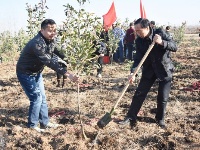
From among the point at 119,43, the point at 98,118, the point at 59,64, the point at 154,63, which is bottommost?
the point at 98,118

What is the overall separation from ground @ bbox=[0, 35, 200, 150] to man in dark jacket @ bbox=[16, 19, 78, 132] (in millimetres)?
334

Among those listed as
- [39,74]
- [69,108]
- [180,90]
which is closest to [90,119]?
[69,108]

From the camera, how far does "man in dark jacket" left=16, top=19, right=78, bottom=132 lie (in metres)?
4.55

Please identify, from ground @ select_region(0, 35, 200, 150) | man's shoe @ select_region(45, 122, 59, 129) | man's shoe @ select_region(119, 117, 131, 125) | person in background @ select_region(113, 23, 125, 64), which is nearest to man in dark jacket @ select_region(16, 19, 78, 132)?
man's shoe @ select_region(45, 122, 59, 129)

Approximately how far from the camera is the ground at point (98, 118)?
4523 mm

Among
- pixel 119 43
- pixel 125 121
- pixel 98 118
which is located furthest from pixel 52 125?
pixel 119 43

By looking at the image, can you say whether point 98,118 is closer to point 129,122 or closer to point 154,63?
point 129,122

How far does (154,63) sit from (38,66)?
2043 millimetres

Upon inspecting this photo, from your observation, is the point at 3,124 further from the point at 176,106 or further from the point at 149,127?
the point at 176,106

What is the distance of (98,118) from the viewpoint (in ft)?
19.3

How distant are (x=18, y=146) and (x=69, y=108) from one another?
211cm

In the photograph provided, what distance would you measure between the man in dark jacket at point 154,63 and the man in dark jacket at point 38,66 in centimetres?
135

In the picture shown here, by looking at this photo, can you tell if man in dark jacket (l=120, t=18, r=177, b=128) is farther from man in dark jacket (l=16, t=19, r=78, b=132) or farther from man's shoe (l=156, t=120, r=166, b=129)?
man in dark jacket (l=16, t=19, r=78, b=132)

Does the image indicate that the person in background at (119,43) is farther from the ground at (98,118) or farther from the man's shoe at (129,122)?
the man's shoe at (129,122)
